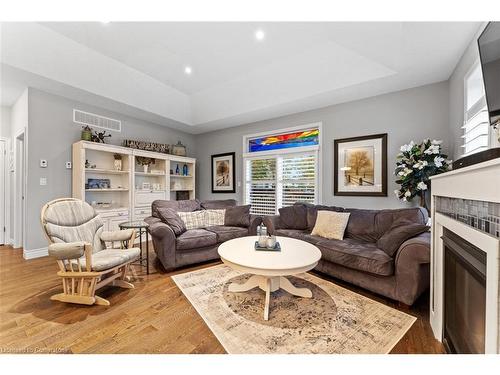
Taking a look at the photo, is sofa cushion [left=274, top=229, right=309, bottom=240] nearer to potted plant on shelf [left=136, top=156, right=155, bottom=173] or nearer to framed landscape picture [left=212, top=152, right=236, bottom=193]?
framed landscape picture [left=212, top=152, right=236, bottom=193]

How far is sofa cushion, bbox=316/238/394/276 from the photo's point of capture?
2.15 metres

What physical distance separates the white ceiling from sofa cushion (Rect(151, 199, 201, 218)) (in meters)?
1.98

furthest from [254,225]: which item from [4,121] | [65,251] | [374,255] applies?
[4,121]

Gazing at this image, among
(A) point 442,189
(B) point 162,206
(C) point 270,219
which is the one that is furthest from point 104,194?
(A) point 442,189

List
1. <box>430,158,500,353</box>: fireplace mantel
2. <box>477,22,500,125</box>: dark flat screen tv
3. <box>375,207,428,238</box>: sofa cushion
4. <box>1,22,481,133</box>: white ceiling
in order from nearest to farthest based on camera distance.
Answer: <box>430,158,500,353</box>: fireplace mantel < <box>477,22,500,125</box>: dark flat screen tv < <box>1,22,481,133</box>: white ceiling < <box>375,207,428,238</box>: sofa cushion

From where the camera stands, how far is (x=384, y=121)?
135 inches

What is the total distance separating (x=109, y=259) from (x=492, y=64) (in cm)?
329

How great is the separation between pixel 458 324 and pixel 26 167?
529 centimetres

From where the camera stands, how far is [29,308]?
6.60 ft

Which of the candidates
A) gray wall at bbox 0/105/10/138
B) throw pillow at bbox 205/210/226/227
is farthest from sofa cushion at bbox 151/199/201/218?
gray wall at bbox 0/105/10/138

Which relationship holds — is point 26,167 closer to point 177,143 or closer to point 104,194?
point 104,194

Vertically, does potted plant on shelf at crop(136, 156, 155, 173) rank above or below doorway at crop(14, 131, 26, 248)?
above

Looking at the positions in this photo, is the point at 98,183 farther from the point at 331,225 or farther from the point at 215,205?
the point at 331,225

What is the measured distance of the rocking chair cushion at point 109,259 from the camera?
2066mm
